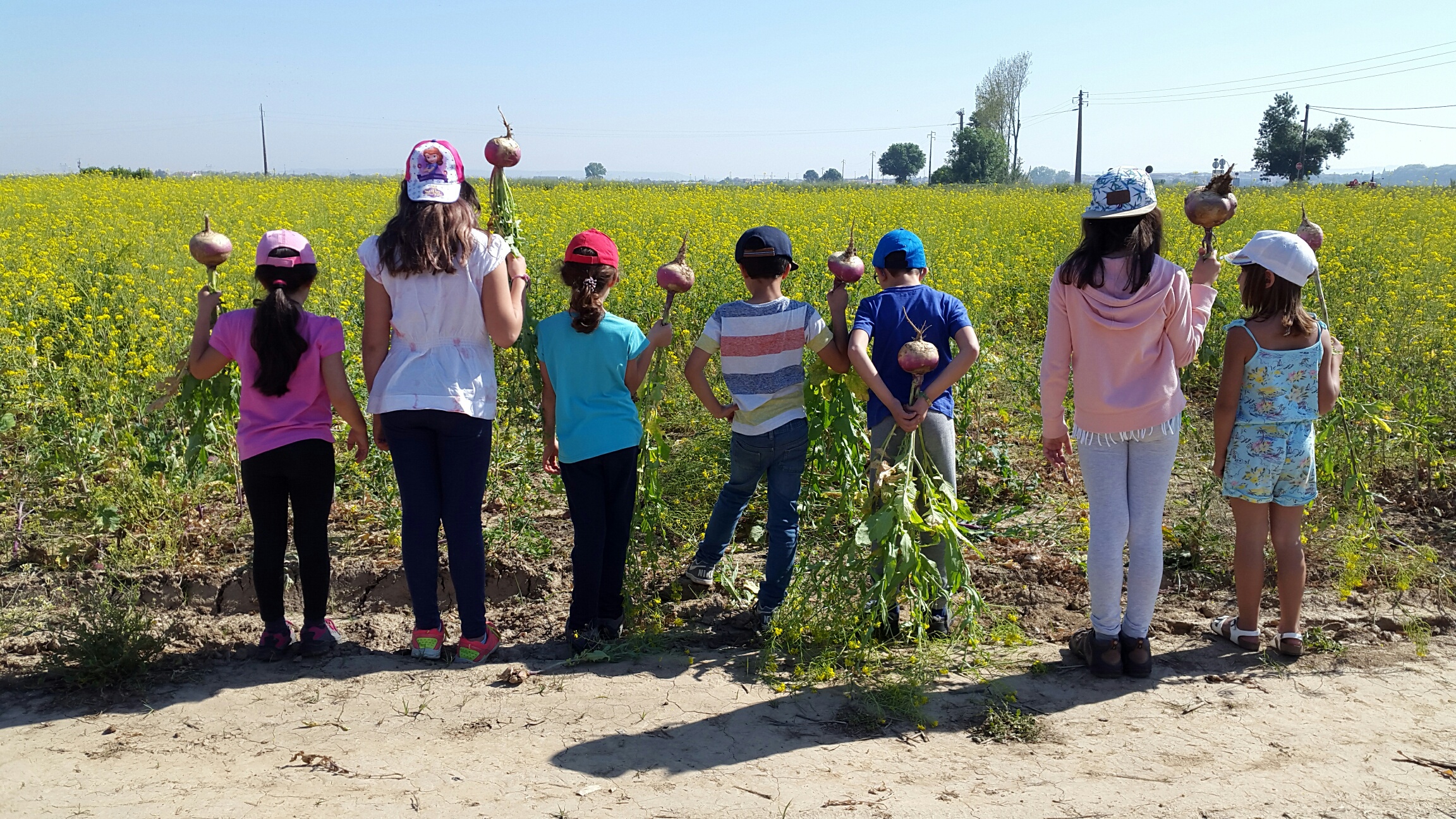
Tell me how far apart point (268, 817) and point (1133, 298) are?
268 cm

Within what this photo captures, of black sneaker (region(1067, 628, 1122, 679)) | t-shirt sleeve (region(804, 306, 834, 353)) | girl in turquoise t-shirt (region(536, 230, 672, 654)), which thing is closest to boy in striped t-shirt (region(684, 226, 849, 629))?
t-shirt sleeve (region(804, 306, 834, 353))

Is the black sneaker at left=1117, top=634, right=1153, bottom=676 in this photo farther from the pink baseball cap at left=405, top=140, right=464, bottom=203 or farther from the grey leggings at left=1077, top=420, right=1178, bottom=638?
the pink baseball cap at left=405, top=140, right=464, bottom=203

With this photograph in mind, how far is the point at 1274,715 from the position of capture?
115 inches

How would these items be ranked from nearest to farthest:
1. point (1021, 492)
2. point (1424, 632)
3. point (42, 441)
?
point (1424, 632) < point (42, 441) < point (1021, 492)

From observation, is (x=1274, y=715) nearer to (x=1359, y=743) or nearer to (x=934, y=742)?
(x=1359, y=743)

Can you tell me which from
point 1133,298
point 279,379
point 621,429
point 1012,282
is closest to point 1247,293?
point 1133,298

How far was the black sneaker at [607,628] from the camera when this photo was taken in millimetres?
3469

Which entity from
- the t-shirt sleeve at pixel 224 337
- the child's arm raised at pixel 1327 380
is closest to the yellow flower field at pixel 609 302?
the child's arm raised at pixel 1327 380

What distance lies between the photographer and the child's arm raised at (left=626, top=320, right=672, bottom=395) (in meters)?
3.27

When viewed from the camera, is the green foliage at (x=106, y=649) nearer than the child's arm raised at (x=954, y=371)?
Yes

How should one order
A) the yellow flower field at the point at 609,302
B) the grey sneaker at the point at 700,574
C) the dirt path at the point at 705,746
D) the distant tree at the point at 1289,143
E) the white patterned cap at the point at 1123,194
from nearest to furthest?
the dirt path at the point at 705,746, the white patterned cap at the point at 1123,194, the grey sneaker at the point at 700,574, the yellow flower field at the point at 609,302, the distant tree at the point at 1289,143

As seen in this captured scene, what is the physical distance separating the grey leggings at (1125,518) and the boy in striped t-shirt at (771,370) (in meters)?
0.90

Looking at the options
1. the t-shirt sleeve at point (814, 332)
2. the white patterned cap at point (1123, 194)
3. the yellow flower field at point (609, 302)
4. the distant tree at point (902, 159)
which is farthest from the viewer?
the distant tree at point (902, 159)

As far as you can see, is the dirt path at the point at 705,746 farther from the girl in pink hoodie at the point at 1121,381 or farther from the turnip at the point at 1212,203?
the turnip at the point at 1212,203
